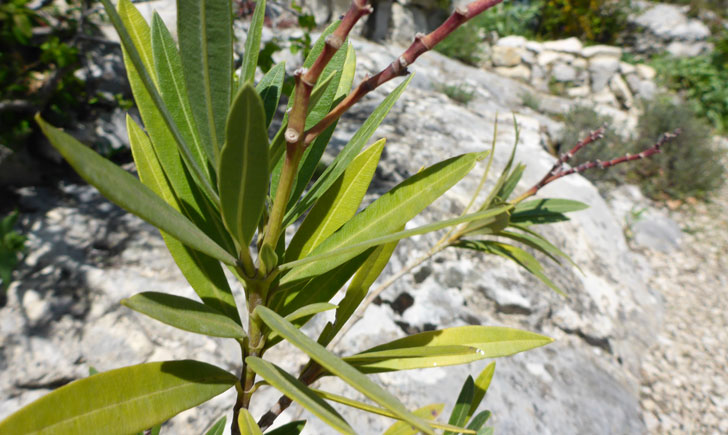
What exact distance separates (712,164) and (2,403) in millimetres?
5813

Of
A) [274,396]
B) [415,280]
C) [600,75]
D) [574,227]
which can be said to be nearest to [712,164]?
[600,75]

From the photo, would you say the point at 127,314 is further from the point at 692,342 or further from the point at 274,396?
the point at 692,342

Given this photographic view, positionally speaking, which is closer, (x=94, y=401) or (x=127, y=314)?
(x=94, y=401)

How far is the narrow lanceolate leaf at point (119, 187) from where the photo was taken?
25cm

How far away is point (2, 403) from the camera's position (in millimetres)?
1340

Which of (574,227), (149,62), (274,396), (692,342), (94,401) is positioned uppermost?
(149,62)

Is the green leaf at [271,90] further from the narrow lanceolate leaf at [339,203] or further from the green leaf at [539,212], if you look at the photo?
the green leaf at [539,212]

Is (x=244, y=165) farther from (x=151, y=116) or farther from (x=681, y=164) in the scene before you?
(x=681, y=164)

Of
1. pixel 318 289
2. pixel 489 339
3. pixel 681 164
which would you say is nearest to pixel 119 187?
pixel 318 289

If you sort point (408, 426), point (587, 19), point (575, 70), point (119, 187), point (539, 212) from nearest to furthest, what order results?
point (119, 187) → point (408, 426) → point (539, 212) → point (575, 70) → point (587, 19)

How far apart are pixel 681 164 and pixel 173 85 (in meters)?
5.22

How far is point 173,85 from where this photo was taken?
443 millimetres

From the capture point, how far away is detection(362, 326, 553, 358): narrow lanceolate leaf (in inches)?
18.4

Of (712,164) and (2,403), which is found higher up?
(712,164)
